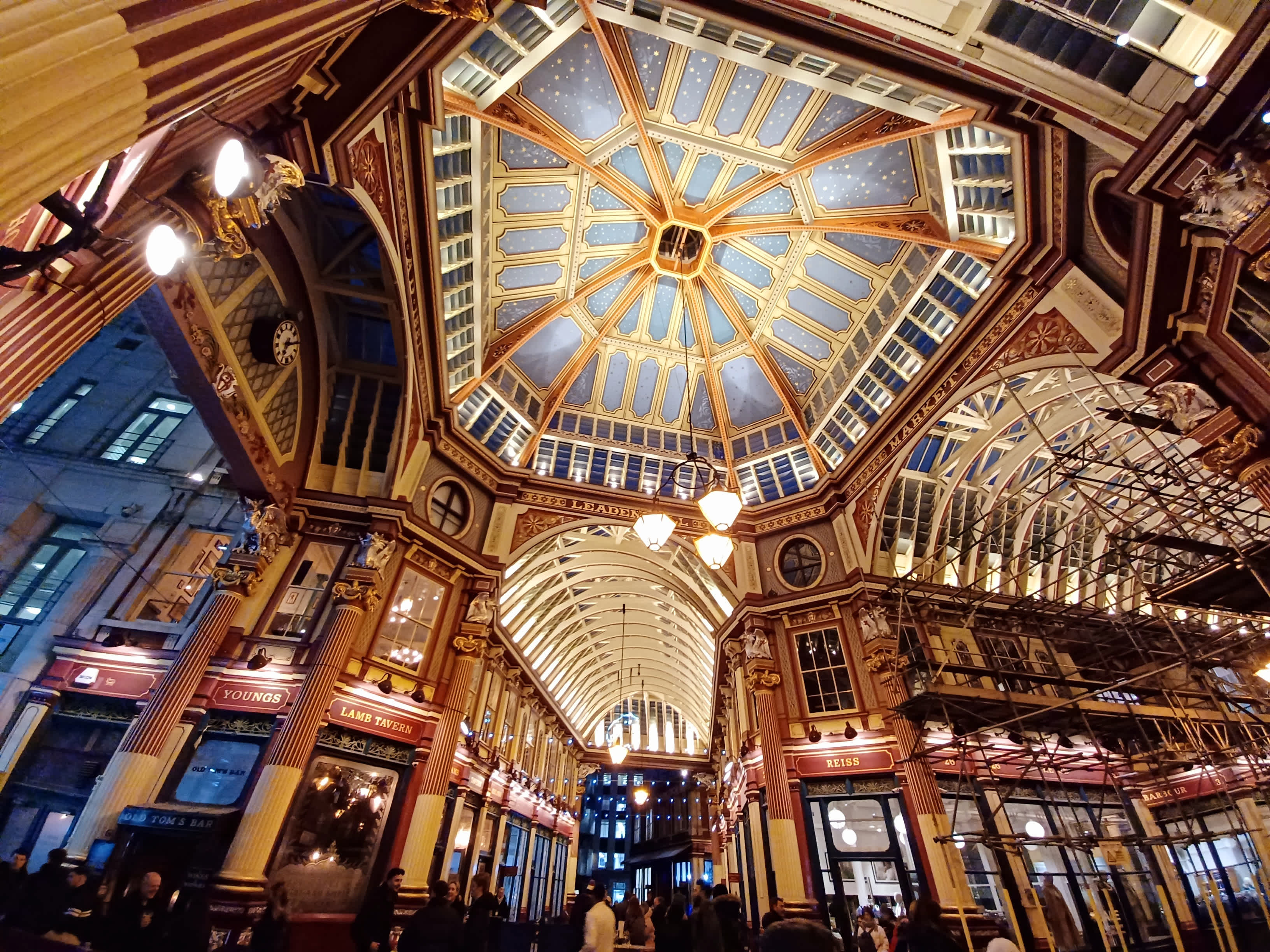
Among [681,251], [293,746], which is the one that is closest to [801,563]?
[681,251]

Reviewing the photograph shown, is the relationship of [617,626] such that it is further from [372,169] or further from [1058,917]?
[372,169]

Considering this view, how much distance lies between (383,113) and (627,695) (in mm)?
34932

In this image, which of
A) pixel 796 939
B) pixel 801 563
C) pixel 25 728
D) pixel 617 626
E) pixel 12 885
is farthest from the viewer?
pixel 617 626

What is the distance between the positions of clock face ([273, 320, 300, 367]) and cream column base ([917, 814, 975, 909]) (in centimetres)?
1676

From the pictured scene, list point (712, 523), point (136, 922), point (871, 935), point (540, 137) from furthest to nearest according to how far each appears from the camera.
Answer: point (540, 137) → point (871, 935) → point (712, 523) → point (136, 922)

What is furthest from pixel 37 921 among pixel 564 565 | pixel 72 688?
pixel 564 565

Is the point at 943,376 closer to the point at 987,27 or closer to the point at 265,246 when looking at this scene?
the point at 987,27

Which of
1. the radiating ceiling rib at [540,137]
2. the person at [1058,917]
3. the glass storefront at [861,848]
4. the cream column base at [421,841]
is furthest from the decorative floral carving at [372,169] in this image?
the person at [1058,917]

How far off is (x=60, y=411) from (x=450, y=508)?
976 cm

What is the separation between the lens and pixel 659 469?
1922 centimetres

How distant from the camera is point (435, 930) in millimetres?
5629

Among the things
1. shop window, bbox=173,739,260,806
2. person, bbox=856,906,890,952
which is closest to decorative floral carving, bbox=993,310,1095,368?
person, bbox=856,906,890,952

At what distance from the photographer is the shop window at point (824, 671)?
48.0 ft

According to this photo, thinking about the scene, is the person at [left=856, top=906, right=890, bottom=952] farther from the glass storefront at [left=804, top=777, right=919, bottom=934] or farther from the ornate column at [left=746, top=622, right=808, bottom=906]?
the ornate column at [left=746, top=622, right=808, bottom=906]
